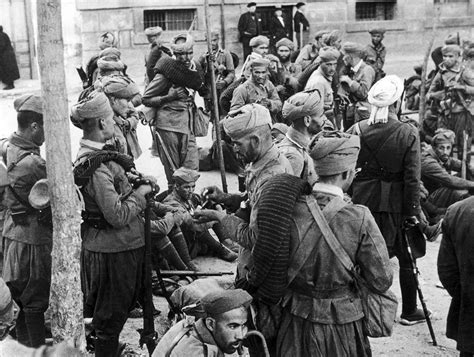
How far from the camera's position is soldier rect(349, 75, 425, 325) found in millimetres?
6777

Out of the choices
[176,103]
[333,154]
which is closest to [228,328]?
[333,154]

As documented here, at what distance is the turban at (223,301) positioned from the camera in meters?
4.21

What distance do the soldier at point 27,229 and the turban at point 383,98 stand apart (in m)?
2.77

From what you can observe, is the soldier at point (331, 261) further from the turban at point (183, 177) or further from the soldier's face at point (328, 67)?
the soldier's face at point (328, 67)

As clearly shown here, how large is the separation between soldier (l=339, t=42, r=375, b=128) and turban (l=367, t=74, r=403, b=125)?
12.9 ft

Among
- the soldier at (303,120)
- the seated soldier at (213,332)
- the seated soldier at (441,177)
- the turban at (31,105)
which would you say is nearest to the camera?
the seated soldier at (213,332)

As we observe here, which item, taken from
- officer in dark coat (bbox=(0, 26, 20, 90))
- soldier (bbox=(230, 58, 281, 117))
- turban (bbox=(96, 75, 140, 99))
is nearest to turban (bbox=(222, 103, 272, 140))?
turban (bbox=(96, 75, 140, 99))

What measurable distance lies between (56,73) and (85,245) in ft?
4.47

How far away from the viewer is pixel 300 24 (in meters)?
19.8

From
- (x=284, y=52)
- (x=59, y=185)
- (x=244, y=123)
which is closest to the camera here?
(x=59, y=185)

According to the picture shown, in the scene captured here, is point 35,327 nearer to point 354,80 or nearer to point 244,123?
point 244,123

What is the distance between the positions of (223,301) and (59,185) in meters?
1.33

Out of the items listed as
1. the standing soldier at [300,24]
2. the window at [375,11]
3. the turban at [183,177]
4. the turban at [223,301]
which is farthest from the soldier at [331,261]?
the window at [375,11]

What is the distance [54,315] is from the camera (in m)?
5.00
